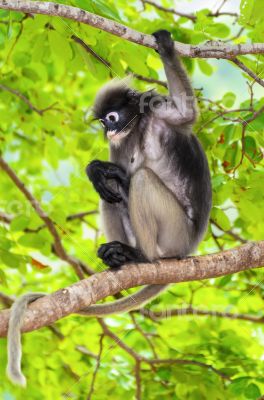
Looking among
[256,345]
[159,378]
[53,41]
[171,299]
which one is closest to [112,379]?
[159,378]

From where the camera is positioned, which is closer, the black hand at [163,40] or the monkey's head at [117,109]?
the black hand at [163,40]

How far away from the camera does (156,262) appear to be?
390cm

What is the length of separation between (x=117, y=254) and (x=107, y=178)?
63cm

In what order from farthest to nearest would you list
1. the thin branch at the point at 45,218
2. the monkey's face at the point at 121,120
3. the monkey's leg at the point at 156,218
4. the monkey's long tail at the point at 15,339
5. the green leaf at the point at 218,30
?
1. the thin branch at the point at 45,218
2. the monkey's face at the point at 121,120
3. the monkey's leg at the point at 156,218
4. the green leaf at the point at 218,30
5. the monkey's long tail at the point at 15,339

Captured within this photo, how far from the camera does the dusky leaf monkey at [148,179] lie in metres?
4.17

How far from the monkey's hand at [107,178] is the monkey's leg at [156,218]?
0.30 m

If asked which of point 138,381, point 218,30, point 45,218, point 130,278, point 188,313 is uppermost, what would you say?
point 218,30

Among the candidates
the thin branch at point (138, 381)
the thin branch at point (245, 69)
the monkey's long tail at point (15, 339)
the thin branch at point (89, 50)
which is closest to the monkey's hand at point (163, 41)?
the thin branch at point (245, 69)

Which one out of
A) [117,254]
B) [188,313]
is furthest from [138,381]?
[117,254]

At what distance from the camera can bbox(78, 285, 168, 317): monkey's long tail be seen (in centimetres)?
414

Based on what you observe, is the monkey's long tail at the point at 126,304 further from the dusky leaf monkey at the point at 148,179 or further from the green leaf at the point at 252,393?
the green leaf at the point at 252,393

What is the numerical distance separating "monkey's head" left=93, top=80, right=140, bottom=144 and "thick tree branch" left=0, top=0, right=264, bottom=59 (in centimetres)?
105

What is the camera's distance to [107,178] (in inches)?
178

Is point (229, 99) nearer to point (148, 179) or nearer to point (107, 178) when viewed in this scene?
point (148, 179)
